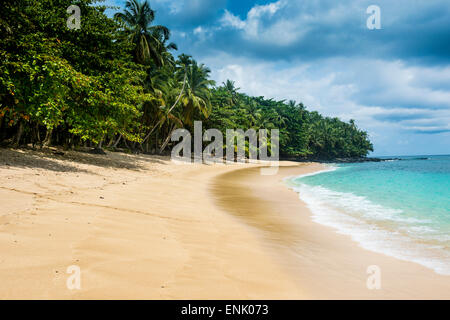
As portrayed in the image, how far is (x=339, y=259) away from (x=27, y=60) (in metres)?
12.0

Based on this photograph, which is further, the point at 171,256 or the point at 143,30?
the point at 143,30

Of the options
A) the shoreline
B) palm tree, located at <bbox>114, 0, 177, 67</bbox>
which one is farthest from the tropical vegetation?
the shoreline

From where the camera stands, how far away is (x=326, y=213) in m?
8.64

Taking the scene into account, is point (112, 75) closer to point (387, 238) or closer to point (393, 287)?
point (387, 238)

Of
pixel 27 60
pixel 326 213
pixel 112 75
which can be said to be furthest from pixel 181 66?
pixel 326 213

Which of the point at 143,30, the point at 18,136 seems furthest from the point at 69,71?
the point at 143,30

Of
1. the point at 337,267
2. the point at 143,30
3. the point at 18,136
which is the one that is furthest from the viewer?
the point at 143,30

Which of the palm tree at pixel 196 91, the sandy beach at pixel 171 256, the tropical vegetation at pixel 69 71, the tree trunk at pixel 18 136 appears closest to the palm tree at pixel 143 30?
the tropical vegetation at pixel 69 71

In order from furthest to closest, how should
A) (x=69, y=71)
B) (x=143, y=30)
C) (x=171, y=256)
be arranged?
1. (x=143, y=30)
2. (x=69, y=71)
3. (x=171, y=256)

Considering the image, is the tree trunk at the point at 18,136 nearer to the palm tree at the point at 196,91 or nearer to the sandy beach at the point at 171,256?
the sandy beach at the point at 171,256

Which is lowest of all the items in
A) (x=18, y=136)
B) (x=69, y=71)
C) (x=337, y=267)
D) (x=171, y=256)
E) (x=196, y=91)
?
(x=337, y=267)

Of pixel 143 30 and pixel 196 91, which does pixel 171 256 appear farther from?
pixel 196 91

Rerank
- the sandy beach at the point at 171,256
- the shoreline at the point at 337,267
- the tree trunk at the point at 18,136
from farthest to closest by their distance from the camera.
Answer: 1. the tree trunk at the point at 18,136
2. the shoreline at the point at 337,267
3. the sandy beach at the point at 171,256

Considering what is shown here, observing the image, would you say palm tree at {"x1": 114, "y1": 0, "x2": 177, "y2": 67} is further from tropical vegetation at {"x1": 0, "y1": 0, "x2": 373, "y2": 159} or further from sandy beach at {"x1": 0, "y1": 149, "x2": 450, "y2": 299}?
sandy beach at {"x1": 0, "y1": 149, "x2": 450, "y2": 299}
